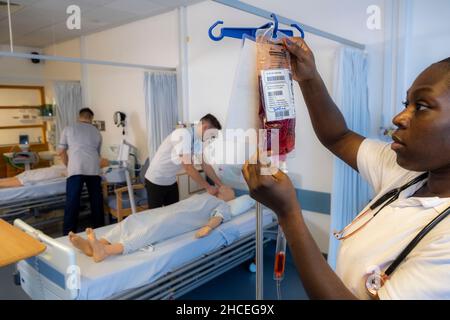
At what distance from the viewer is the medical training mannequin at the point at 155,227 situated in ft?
6.73

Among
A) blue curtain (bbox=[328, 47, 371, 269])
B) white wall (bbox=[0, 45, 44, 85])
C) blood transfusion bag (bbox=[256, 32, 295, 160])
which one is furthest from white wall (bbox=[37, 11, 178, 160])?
blood transfusion bag (bbox=[256, 32, 295, 160])

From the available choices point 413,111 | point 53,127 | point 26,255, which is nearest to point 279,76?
point 413,111

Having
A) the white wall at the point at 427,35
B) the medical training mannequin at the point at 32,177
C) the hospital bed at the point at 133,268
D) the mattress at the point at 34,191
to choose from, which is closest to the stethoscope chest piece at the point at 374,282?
the hospital bed at the point at 133,268

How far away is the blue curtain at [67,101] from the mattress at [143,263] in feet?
10.8

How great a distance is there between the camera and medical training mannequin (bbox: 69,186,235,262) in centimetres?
205

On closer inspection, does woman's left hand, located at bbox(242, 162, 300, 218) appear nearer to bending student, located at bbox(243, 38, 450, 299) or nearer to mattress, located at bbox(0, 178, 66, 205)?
bending student, located at bbox(243, 38, 450, 299)

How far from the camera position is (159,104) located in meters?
3.67

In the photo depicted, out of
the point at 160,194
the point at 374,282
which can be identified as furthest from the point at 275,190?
the point at 160,194

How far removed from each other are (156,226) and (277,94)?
70.7 inches

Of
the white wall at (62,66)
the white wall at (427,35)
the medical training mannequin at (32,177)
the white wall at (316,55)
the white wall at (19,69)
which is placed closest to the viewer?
the white wall at (427,35)

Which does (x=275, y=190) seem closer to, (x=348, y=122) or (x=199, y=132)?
(x=348, y=122)

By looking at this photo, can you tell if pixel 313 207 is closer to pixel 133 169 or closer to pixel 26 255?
pixel 26 255

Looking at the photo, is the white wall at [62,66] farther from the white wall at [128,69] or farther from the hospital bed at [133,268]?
the hospital bed at [133,268]
